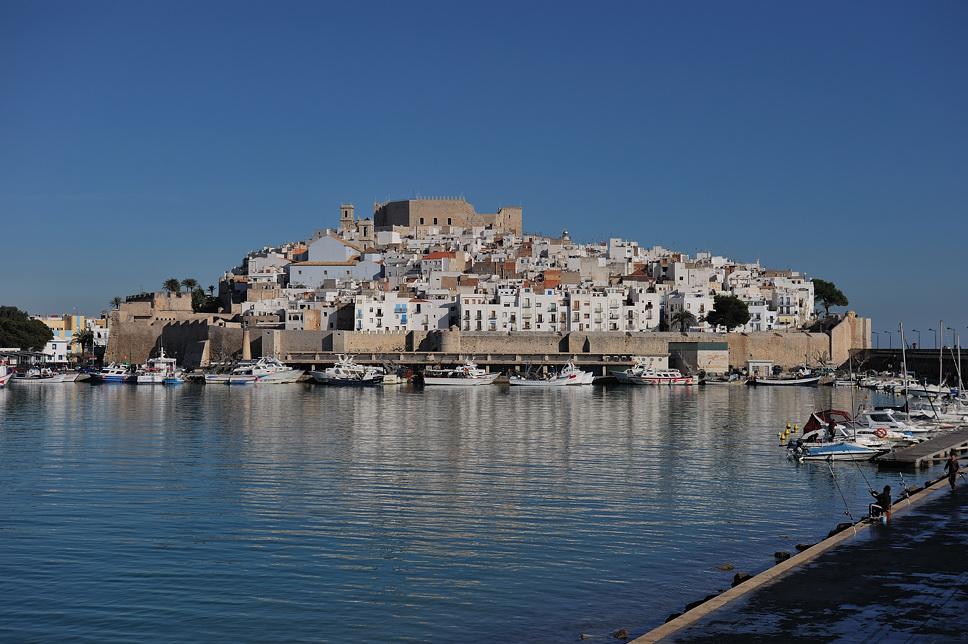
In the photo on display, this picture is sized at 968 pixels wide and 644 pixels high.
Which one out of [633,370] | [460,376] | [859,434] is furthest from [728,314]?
[859,434]

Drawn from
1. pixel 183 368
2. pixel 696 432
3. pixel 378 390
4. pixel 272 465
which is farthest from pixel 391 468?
pixel 183 368

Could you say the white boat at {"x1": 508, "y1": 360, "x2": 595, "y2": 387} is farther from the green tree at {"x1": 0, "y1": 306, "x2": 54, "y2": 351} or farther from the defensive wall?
the green tree at {"x1": 0, "y1": 306, "x2": 54, "y2": 351}

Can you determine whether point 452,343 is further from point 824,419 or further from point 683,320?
point 824,419

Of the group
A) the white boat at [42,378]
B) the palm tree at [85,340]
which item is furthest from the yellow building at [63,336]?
the white boat at [42,378]

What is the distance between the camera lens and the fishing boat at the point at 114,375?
60375mm

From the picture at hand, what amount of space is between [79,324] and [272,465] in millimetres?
77645

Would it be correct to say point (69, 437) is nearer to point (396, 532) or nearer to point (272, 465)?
point (272, 465)

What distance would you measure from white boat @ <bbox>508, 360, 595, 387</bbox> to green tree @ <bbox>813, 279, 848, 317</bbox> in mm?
32322

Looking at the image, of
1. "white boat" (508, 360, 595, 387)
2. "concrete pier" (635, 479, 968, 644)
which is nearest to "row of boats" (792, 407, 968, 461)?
"concrete pier" (635, 479, 968, 644)

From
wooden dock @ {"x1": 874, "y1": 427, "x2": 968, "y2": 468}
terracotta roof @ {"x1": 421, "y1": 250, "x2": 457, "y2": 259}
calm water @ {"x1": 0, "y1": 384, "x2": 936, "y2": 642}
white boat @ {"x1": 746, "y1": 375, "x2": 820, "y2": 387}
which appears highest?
terracotta roof @ {"x1": 421, "y1": 250, "x2": 457, "y2": 259}

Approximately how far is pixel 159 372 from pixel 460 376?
16514 millimetres

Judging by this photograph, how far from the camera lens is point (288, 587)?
12.0 m

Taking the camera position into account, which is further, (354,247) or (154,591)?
(354,247)

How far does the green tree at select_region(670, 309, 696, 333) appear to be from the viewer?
6988 cm
